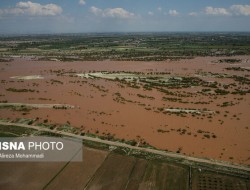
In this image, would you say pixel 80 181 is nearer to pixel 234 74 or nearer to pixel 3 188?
pixel 3 188

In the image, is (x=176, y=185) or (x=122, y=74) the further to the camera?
(x=122, y=74)

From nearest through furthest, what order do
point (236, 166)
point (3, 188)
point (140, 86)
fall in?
point (3, 188), point (236, 166), point (140, 86)

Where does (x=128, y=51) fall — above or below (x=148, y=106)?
above

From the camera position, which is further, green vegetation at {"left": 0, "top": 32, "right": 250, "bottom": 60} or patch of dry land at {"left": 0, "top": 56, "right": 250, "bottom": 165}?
green vegetation at {"left": 0, "top": 32, "right": 250, "bottom": 60}

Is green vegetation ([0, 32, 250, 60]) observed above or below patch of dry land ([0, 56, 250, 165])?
above

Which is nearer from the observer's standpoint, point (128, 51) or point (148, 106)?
point (148, 106)

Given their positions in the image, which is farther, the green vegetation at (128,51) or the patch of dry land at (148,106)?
the green vegetation at (128,51)

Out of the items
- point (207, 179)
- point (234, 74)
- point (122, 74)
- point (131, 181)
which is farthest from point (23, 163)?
point (234, 74)

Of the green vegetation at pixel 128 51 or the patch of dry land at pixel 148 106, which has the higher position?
the green vegetation at pixel 128 51
